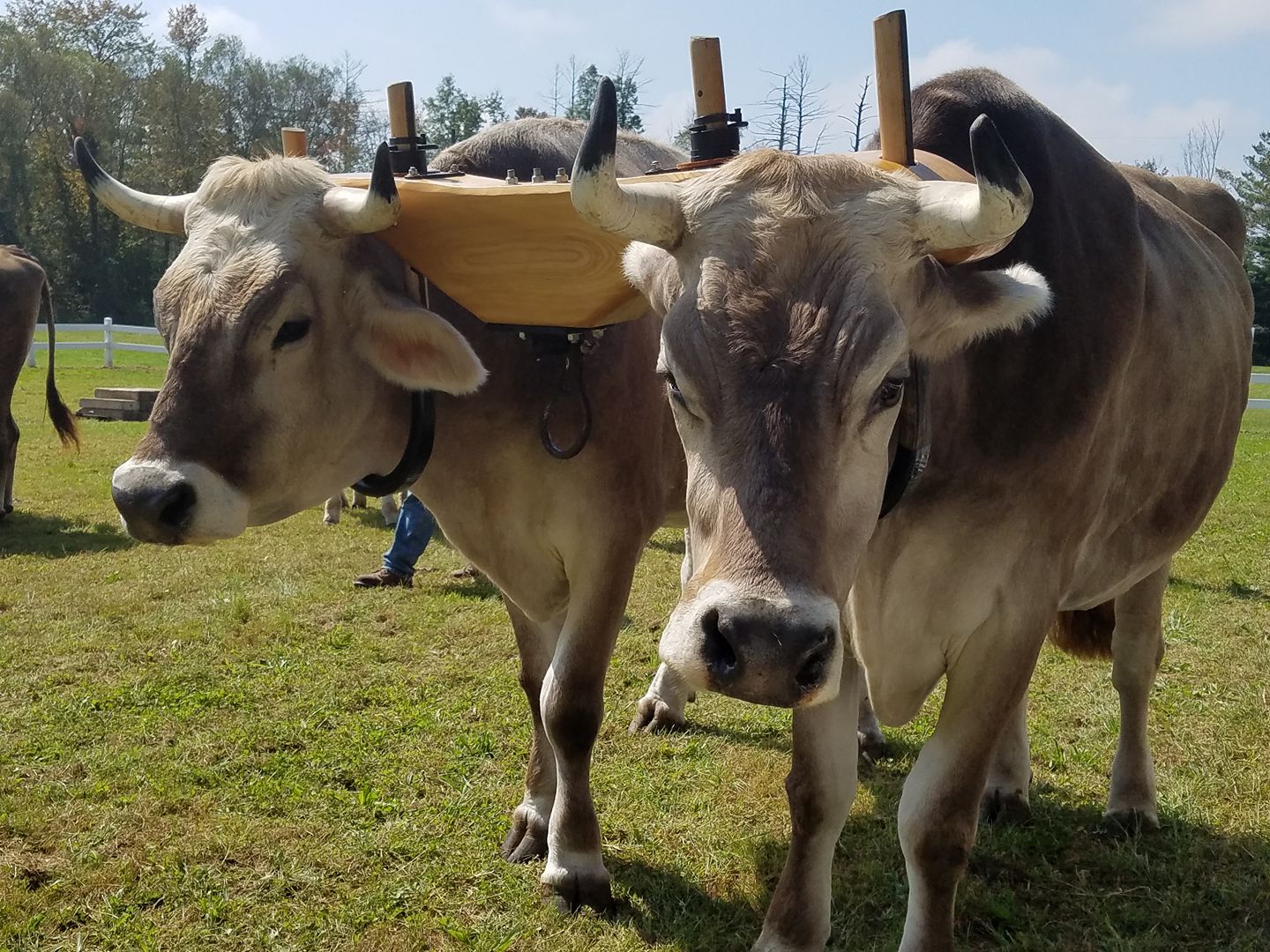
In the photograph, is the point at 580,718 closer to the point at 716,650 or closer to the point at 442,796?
the point at 442,796

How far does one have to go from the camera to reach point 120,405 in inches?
618

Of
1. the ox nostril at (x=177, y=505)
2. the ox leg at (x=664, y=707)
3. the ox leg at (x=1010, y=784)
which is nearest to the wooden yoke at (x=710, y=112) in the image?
the ox nostril at (x=177, y=505)

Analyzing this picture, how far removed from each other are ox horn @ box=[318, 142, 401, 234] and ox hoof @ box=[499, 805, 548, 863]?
7.09 ft

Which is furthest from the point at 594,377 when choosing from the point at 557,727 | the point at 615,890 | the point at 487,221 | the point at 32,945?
the point at 32,945

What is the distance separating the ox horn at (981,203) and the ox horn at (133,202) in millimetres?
2342

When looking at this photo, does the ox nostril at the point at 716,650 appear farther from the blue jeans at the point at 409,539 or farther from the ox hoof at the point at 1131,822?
the blue jeans at the point at 409,539

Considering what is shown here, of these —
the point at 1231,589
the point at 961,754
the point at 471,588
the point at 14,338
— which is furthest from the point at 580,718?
the point at 14,338

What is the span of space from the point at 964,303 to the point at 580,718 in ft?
6.23

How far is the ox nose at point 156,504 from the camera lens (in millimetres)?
2742

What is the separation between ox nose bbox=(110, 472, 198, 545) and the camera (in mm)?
2742

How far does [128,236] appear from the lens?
39969 millimetres

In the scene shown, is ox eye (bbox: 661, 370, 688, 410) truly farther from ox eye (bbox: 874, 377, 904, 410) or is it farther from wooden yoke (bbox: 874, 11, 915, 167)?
wooden yoke (bbox: 874, 11, 915, 167)

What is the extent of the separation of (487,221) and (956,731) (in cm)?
192

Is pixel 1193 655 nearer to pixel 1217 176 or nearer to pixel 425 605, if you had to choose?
pixel 425 605
